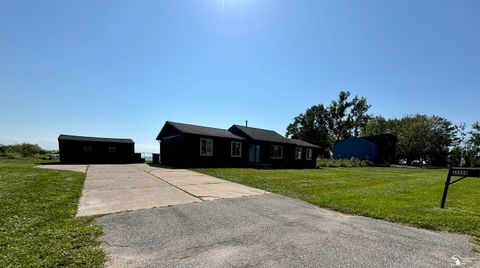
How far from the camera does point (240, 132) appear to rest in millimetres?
22688

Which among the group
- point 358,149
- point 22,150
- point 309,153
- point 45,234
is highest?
point 358,149

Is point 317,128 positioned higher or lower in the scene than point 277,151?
higher

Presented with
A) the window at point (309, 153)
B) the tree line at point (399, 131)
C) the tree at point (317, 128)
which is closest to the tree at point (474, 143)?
the tree line at point (399, 131)

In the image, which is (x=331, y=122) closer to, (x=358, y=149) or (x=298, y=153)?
(x=358, y=149)

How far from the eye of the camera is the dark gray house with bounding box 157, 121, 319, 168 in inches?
717

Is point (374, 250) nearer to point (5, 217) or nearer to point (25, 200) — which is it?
point (5, 217)

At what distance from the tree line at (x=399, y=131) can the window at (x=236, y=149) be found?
32.5 metres

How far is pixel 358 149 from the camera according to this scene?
40406 mm

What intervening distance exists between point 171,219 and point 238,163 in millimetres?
15809

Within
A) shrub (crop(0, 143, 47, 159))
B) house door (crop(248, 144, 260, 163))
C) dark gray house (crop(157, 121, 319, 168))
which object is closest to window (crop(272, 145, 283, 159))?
dark gray house (crop(157, 121, 319, 168))

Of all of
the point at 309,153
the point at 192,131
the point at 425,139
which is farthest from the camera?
the point at 425,139

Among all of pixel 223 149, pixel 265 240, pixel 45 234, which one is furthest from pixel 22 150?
pixel 265 240

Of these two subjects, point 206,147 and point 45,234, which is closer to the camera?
point 45,234

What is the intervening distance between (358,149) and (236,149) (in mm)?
28509
